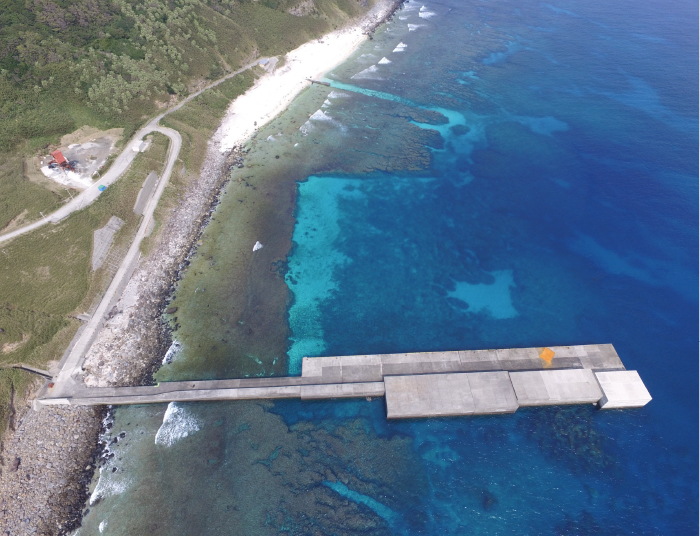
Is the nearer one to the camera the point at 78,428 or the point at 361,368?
the point at 78,428

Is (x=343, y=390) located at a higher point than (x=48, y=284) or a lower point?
lower

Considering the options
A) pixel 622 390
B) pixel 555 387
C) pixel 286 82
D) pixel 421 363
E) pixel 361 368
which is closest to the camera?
pixel 622 390

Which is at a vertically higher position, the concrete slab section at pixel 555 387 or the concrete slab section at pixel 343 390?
the concrete slab section at pixel 555 387

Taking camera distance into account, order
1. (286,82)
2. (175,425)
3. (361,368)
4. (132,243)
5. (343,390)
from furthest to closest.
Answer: (286,82)
(132,243)
(361,368)
(343,390)
(175,425)

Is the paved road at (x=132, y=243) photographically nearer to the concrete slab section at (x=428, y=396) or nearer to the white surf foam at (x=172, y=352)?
the white surf foam at (x=172, y=352)

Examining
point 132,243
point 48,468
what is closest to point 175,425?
point 48,468

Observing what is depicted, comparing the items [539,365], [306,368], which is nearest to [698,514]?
[539,365]

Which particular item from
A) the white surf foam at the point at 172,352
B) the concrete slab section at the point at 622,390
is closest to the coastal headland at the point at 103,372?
the white surf foam at the point at 172,352

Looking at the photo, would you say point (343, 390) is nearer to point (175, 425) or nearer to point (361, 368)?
point (361, 368)
